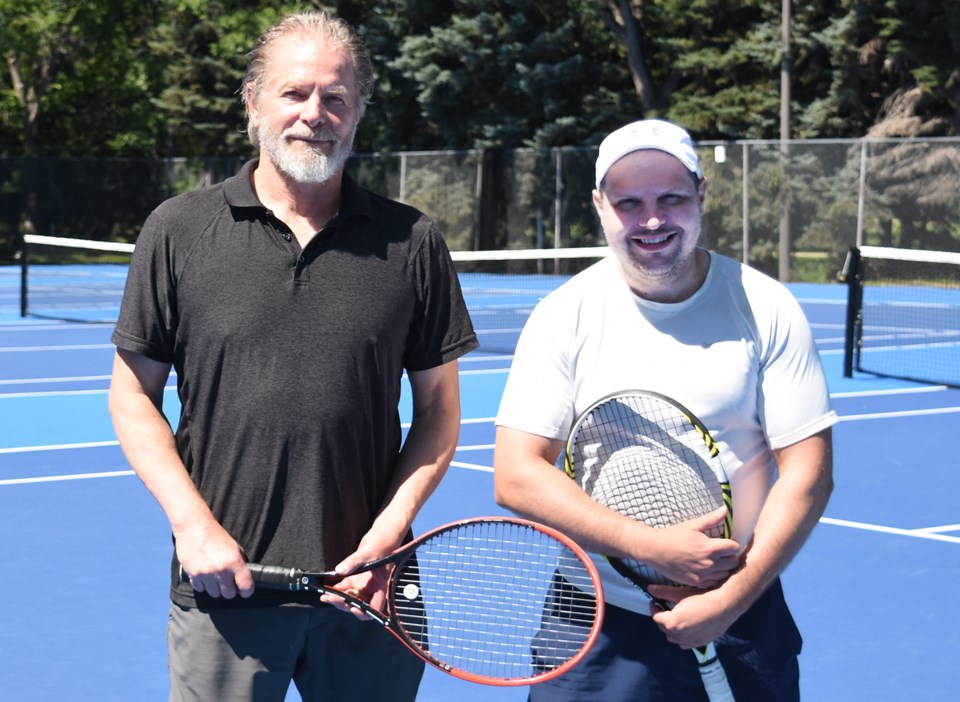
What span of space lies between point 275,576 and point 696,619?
85 centimetres

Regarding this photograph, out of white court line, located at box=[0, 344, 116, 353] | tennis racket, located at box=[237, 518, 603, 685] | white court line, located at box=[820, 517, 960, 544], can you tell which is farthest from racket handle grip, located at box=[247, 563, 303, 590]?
white court line, located at box=[0, 344, 116, 353]

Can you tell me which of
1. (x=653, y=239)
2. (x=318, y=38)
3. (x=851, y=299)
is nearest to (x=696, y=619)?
(x=653, y=239)

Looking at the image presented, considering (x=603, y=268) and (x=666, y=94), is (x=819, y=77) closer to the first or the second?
(x=666, y=94)

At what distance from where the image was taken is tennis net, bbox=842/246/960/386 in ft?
46.0

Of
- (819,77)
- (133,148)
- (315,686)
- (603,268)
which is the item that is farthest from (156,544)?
(133,148)

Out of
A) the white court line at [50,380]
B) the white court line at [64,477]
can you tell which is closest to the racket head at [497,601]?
the white court line at [64,477]

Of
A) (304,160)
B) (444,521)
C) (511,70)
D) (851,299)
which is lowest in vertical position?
(444,521)

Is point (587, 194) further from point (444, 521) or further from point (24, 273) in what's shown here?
point (444, 521)

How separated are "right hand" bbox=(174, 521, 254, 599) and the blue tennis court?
2.42 metres

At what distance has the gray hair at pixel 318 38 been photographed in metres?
3.13

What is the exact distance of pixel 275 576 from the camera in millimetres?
3033

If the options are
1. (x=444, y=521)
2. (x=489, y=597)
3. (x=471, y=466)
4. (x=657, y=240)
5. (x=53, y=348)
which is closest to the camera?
(x=657, y=240)

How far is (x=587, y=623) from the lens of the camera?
297 centimetres

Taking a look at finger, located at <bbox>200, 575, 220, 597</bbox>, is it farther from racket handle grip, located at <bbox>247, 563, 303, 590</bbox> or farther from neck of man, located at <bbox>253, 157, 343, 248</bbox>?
neck of man, located at <bbox>253, 157, 343, 248</bbox>
